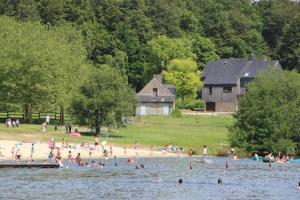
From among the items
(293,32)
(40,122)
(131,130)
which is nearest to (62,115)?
(40,122)

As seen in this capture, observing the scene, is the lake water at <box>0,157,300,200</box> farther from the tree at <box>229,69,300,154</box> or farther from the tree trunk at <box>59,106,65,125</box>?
the tree trunk at <box>59,106,65,125</box>

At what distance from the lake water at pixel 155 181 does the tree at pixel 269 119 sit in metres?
10.2

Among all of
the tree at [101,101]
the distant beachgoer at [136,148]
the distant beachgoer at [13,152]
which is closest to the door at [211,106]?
the tree at [101,101]

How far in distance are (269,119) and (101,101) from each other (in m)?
19.3

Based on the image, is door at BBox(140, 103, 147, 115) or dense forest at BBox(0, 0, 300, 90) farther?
dense forest at BBox(0, 0, 300, 90)

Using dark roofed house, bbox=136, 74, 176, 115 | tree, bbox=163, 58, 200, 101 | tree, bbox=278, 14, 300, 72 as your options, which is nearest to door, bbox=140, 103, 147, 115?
dark roofed house, bbox=136, 74, 176, 115

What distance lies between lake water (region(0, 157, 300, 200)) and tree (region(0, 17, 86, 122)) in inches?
987

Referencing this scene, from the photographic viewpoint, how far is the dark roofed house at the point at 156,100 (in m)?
138

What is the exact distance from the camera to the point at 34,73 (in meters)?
106

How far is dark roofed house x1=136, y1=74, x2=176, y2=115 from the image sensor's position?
13850 centimetres

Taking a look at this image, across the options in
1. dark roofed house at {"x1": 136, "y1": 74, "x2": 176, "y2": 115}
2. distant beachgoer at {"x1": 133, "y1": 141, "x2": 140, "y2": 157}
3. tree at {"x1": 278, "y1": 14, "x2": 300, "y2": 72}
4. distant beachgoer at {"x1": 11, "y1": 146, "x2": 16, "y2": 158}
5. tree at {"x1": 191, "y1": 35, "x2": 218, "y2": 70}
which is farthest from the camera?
tree at {"x1": 278, "y1": 14, "x2": 300, "y2": 72}

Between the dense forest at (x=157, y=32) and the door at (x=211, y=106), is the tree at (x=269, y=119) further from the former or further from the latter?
the door at (x=211, y=106)

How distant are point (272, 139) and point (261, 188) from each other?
31105 mm

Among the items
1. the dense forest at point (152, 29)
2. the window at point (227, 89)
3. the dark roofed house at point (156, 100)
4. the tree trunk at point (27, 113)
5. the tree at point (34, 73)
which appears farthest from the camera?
the dense forest at point (152, 29)
